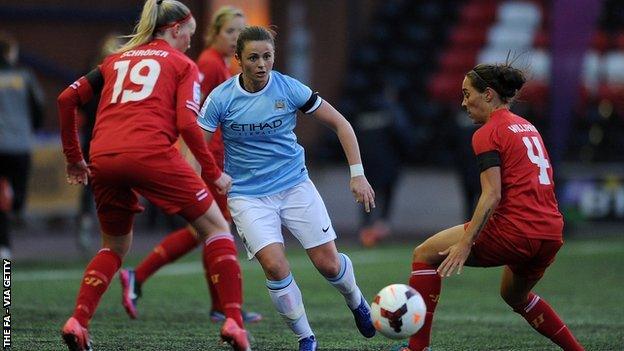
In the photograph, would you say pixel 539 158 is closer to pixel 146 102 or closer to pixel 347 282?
pixel 347 282

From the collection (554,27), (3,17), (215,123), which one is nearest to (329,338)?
(215,123)

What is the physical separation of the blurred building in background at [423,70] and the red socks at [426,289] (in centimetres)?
860

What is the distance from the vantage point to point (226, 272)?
24.0 ft

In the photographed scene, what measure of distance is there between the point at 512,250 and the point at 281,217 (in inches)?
56.5

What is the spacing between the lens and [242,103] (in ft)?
25.2

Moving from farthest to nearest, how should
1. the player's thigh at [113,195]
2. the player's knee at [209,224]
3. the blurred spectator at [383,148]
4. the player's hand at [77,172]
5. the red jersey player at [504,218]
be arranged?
1. the blurred spectator at [383,148]
2. the player's hand at [77,172]
3. the player's knee at [209,224]
4. the player's thigh at [113,195]
5. the red jersey player at [504,218]

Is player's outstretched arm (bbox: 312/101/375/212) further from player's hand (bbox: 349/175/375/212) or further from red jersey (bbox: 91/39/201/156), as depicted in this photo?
red jersey (bbox: 91/39/201/156)

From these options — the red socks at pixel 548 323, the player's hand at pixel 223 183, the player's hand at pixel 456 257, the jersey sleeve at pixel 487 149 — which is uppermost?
the jersey sleeve at pixel 487 149

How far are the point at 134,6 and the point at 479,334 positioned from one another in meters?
14.8

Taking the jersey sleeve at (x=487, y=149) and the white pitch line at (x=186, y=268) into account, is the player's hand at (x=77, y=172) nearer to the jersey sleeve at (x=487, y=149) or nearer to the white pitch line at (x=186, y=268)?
the jersey sleeve at (x=487, y=149)

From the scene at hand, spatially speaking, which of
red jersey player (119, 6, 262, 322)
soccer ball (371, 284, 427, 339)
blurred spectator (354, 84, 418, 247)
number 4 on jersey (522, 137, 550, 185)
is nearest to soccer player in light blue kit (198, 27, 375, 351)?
soccer ball (371, 284, 427, 339)

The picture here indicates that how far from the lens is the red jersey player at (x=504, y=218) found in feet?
23.5


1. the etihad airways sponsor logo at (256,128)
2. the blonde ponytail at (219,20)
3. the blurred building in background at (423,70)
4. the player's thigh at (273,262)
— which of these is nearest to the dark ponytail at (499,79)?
the etihad airways sponsor logo at (256,128)

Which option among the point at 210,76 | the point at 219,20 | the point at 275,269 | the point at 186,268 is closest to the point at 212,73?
the point at 210,76
